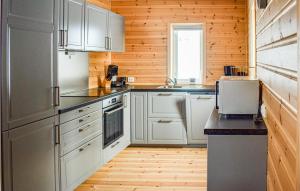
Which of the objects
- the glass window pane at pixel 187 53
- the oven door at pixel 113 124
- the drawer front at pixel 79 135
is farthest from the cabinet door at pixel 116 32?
the drawer front at pixel 79 135

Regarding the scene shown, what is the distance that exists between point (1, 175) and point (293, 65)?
194 centimetres

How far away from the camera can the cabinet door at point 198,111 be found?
602 centimetres

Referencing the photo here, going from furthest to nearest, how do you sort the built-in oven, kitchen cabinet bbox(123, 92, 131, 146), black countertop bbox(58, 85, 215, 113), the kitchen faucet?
the kitchen faucet, kitchen cabinet bbox(123, 92, 131, 146), the built-in oven, black countertop bbox(58, 85, 215, 113)

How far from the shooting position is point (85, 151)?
4.29 m

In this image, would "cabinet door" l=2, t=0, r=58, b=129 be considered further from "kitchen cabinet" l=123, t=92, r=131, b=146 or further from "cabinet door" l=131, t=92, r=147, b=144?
"cabinet door" l=131, t=92, r=147, b=144

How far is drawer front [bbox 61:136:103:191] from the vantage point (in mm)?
3752

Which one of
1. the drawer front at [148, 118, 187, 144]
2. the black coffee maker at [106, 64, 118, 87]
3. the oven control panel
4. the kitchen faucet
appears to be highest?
the black coffee maker at [106, 64, 118, 87]

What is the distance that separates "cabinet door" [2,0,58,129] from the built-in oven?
5.50ft

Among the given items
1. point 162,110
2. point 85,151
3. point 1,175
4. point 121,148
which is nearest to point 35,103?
point 1,175

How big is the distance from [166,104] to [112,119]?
1.12 metres

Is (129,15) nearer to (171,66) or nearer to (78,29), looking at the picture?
(171,66)

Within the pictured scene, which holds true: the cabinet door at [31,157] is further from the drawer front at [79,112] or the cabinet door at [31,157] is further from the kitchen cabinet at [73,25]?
the kitchen cabinet at [73,25]

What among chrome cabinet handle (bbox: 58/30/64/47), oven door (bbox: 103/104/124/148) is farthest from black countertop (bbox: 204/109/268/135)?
oven door (bbox: 103/104/124/148)

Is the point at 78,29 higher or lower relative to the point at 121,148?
higher
